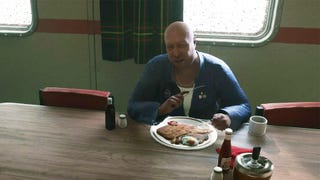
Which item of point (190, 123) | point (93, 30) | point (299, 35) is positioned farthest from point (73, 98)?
point (299, 35)

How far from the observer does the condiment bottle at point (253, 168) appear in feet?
3.53

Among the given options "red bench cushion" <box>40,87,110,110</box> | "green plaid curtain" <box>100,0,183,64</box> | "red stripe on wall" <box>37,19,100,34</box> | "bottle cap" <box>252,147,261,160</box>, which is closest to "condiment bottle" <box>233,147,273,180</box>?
"bottle cap" <box>252,147,261,160</box>

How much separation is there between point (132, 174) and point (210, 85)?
90 cm

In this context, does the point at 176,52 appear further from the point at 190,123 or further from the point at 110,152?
the point at 110,152

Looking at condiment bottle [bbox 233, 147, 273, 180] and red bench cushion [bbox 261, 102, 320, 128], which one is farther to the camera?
red bench cushion [bbox 261, 102, 320, 128]

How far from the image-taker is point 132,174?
1.23 metres

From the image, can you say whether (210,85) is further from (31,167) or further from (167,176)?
(31,167)

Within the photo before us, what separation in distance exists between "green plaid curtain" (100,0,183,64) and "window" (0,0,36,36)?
33.0 inches

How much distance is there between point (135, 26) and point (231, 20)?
85cm

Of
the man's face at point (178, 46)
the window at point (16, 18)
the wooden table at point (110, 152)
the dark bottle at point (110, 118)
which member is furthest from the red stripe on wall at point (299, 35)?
the window at point (16, 18)

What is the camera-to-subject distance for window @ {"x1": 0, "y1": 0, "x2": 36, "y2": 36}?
3.06 metres

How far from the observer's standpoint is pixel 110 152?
1.38 meters

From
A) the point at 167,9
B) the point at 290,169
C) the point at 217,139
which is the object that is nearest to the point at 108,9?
the point at 167,9

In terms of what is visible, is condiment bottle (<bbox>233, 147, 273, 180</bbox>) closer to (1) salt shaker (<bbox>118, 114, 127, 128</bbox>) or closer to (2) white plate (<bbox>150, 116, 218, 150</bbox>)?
(2) white plate (<bbox>150, 116, 218, 150</bbox>)
